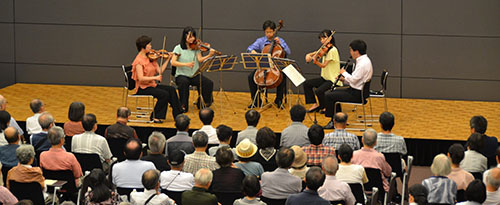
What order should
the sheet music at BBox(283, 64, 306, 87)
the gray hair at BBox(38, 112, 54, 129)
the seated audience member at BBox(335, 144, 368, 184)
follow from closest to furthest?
the seated audience member at BBox(335, 144, 368, 184) < the gray hair at BBox(38, 112, 54, 129) < the sheet music at BBox(283, 64, 306, 87)

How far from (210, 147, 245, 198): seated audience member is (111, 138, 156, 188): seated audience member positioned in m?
0.59

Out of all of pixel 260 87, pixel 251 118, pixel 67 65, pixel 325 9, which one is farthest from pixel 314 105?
pixel 67 65

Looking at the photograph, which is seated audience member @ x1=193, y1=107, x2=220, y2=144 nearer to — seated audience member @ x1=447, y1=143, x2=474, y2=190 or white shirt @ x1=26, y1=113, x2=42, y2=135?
white shirt @ x1=26, y1=113, x2=42, y2=135

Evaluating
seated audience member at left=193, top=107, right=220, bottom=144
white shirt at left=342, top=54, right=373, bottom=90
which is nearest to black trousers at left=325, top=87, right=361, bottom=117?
white shirt at left=342, top=54, right=373, bottom=90

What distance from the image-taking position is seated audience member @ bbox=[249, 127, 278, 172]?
584cm

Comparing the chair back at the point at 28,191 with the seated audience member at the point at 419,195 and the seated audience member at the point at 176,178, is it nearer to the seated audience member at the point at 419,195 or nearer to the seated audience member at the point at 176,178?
the seated audience member at the point at 176,178

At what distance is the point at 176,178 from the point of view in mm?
5219

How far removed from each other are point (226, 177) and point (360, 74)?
140 inches

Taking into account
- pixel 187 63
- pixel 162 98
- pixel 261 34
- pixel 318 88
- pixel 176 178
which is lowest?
pixel 176 178

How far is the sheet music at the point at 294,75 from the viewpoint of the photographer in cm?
805

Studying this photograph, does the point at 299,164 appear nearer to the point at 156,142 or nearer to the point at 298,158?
the point at 298,158

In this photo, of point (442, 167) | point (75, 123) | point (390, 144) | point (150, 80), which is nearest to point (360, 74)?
point (390, 144)

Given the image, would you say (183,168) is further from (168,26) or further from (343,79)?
(168,26)

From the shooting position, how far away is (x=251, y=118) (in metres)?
6.69
